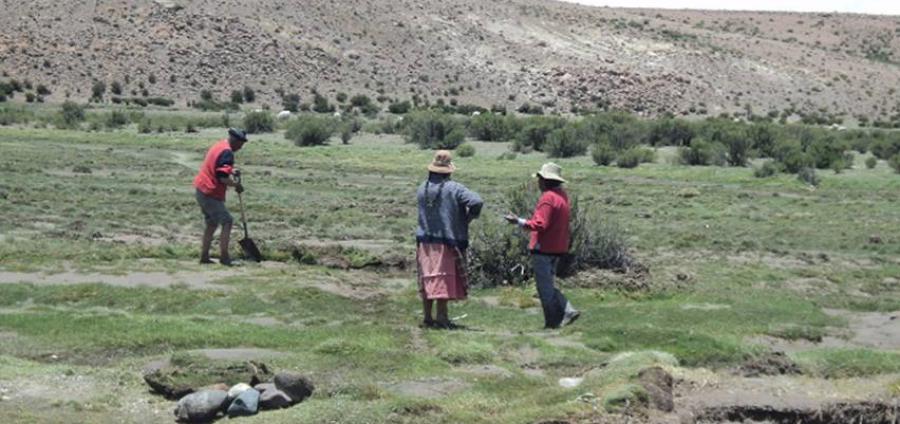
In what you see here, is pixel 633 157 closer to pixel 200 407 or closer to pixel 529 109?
pixel 200 407

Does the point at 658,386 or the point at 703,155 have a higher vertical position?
the point at 658,386

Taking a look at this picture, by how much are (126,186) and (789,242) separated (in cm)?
1641

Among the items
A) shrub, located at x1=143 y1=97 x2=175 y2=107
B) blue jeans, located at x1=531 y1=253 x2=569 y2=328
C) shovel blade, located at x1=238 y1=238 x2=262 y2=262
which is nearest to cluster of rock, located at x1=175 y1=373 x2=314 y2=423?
blue jeans, located at x1=531 y1=253 x2=569 y2=328

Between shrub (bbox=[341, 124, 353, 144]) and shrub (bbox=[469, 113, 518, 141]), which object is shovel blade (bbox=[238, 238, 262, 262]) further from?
shrub (bbox=[469, 113, 518, 141])

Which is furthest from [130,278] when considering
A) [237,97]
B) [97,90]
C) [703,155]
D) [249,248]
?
[237,97]

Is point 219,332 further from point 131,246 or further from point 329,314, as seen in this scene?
point 131,246

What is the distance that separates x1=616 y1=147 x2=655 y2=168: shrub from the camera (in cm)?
4634

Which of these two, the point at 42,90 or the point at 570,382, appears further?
the point at 42,90

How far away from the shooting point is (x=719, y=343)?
13.8 metres

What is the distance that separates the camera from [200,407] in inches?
417

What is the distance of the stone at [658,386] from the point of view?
10781mm

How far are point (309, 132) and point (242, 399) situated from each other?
43.7m

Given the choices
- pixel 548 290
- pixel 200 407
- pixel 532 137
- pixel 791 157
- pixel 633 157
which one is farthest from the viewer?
pixel 532 137

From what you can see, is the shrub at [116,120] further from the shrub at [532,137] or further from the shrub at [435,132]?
the shrub at [532,137]
